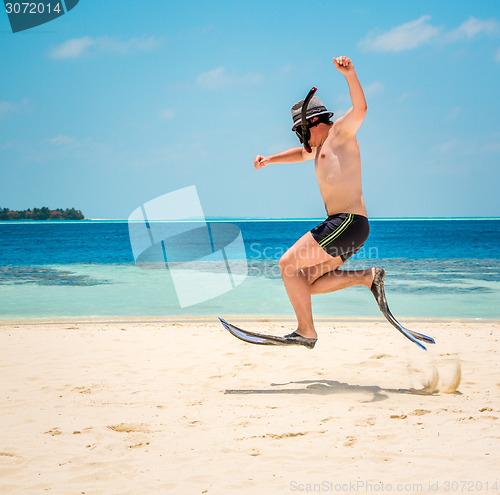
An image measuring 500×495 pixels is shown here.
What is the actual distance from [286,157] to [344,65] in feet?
3.33

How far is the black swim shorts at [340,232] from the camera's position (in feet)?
12.1

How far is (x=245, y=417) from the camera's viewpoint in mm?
3436

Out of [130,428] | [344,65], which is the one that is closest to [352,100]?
[344,65]

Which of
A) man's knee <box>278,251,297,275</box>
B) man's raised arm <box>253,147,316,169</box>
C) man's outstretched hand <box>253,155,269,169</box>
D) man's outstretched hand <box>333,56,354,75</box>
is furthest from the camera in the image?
man's outstretched hand <box>253,155,269,169</box>

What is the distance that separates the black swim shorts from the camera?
12.1ft

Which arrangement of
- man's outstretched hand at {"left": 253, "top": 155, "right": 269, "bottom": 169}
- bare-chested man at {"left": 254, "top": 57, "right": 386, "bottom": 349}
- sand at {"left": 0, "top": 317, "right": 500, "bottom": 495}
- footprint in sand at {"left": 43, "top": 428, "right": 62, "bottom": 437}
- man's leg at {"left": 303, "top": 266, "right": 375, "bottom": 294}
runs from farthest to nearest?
man's outstretched hand at {"left": 253, "top": 155, "right": 269, "bottom": 169} → man's leg at {"left": 303, "top": 266, "right": 375, "bottom": 294} → bare-chested man at {"left": 254, "top": 57, "right": 386, "bottom": 349} → footprint in sand at {"left": 43, "top": 428, "right": 62, "bottom": 437} → sand at {"left": 0, "top": 317, "right": 500, "bottom": 495}

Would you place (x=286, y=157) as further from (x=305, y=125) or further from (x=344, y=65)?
(x=344, y=65)

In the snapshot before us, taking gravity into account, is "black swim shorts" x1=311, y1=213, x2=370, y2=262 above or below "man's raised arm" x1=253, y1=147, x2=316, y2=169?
below

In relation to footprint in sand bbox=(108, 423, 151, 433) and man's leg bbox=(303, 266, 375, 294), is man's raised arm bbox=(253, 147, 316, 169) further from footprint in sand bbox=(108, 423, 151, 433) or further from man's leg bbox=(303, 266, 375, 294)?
footprint in sand bbox=(108, 423, 151, 433)

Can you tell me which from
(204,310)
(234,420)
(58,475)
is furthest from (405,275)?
(58,475)

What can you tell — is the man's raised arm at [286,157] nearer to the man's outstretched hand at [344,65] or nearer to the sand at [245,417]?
the man's outstretched hand at [344,65]

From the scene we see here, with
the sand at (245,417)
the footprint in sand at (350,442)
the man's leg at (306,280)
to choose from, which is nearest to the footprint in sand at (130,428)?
the sand at (245,417)

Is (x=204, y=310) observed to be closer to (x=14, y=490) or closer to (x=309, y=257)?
(x=309, y=257)

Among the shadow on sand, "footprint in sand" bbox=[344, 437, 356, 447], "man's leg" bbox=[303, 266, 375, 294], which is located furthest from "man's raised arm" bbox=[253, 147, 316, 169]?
"footprint in sand" bbox=[344, 437, 356, 447]
